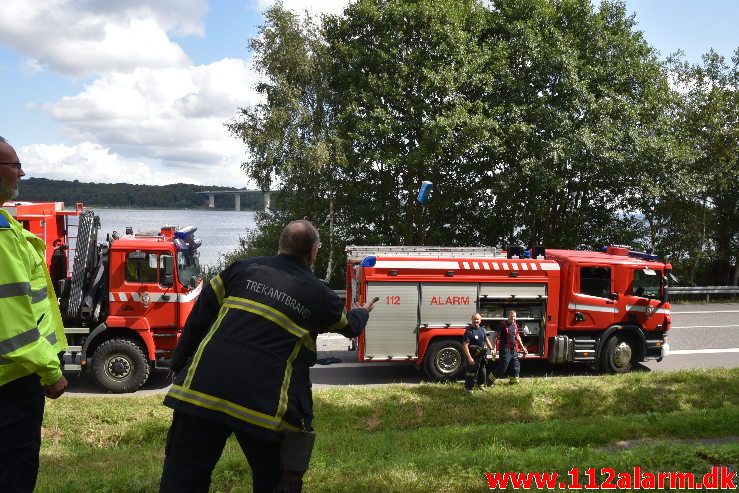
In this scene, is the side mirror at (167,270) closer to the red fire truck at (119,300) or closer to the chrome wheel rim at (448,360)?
the red fire truck at (119,300)

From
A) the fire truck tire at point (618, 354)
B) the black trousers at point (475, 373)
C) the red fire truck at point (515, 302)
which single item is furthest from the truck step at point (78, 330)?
the fire truck tire at point (618, 354)

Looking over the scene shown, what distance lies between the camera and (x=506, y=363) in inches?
447

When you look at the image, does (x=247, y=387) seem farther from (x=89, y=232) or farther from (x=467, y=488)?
(x=89, y=232)

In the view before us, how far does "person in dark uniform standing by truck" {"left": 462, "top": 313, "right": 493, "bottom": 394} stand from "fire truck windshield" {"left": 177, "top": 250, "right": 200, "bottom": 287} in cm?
489

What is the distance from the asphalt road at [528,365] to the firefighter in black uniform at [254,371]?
8.22 m

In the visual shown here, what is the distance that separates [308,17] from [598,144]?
1088cm

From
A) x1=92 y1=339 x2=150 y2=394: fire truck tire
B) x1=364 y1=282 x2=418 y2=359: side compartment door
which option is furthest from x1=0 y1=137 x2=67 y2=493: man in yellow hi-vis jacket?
x1=364 y1=282 x2=418 y2=359: side compartment door

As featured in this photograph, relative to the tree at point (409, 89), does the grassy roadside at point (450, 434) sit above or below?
below

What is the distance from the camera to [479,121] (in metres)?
20.2

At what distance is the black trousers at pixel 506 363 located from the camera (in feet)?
37.2

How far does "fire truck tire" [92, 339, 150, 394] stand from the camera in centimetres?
1053

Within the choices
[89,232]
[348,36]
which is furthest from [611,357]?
[348,36]

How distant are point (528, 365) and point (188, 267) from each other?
23.4 ft

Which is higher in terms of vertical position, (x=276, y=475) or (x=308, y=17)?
(x=308, y=17)
